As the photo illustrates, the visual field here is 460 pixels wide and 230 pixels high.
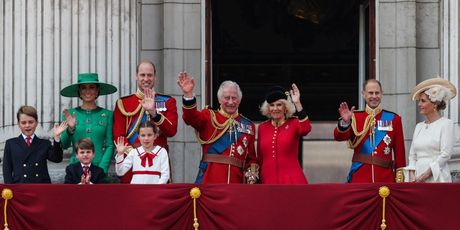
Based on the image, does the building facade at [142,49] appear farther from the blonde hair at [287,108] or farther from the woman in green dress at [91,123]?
the blonde hair at [287,108]

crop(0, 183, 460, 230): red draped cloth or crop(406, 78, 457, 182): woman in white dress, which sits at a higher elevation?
crop(406, 78, 457, 182): woman in white dress

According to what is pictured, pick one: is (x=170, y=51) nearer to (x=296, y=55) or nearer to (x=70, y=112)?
(x=70, y=112)

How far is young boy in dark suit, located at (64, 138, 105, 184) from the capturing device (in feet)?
40.5

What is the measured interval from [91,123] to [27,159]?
29.2 inches

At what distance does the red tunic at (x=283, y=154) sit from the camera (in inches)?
493

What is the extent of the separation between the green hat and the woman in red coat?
1752mm

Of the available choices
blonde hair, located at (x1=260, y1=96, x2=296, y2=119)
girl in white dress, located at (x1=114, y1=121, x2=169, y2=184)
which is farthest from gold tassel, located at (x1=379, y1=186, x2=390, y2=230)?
girl in white dress, located at (x1=114, y1=121, x2=169, y2=184)

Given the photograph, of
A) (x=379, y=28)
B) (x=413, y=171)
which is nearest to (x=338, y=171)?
(x=379, y=28)

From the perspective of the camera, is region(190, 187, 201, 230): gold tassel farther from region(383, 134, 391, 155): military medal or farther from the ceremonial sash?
region(383, 134, 391, 155): military medal

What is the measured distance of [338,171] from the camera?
15.3 meters

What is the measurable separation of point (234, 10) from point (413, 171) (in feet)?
21.4

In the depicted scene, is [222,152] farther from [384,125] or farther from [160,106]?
[384,125]

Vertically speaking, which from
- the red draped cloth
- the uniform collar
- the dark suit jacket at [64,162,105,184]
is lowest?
the red draped cloth

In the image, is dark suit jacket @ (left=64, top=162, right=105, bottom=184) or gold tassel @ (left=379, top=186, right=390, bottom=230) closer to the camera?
gold tassel @ (left=379, top=186, right=390, bottom=230)
